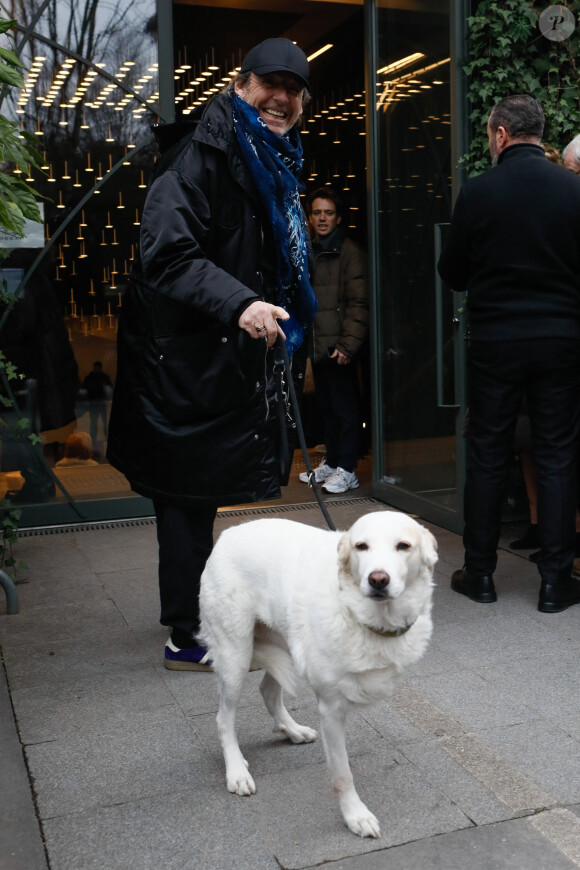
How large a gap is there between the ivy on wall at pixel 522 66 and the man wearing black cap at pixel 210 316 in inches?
87.5

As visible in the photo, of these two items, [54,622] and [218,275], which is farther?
[54,622]

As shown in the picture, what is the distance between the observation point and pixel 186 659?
412cm

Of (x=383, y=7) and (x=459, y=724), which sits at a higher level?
(x=383, y=7)

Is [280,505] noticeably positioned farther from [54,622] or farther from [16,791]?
[16,791]

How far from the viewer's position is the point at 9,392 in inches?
253

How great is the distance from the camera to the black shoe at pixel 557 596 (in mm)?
4762

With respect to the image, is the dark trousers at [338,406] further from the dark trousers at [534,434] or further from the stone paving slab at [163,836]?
the stone paving slab at [163,836]

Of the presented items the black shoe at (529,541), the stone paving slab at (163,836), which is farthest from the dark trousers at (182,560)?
the black shoe at (529,541)

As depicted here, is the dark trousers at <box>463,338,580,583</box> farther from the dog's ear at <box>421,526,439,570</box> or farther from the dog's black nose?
the dog's black nose

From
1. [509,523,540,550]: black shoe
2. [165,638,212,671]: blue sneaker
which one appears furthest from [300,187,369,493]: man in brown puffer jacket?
[165,638,212,671]: blue sneaker

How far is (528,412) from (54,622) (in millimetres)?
2571

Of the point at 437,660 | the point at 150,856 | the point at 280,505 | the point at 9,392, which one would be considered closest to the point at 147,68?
A: the point at 9,392

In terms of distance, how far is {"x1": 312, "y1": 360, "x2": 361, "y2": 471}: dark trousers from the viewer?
7984mm

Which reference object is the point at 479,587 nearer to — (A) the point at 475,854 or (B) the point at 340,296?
(A) the point at 475,854
